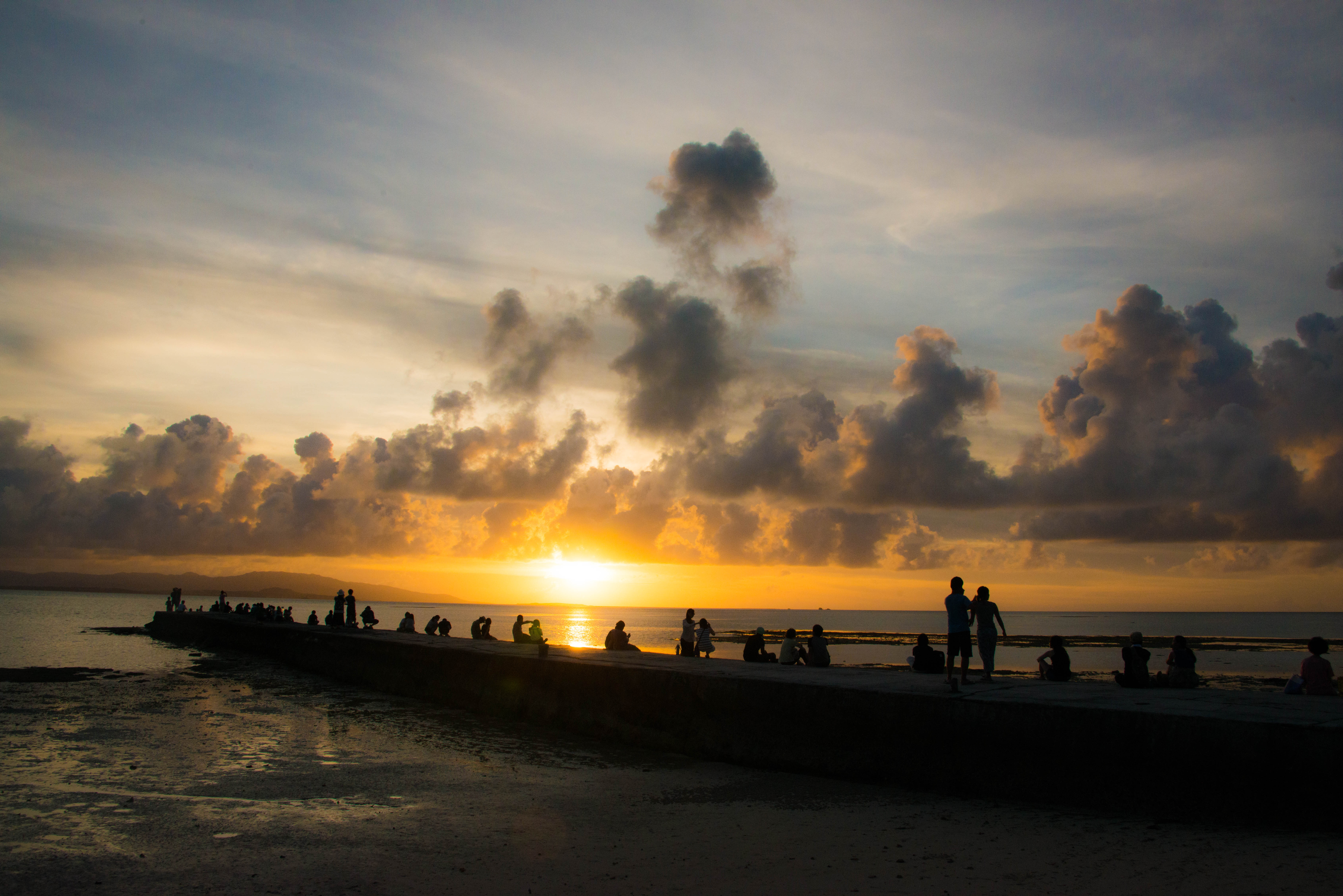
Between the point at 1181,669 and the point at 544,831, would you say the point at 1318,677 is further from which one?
the point at 544,831

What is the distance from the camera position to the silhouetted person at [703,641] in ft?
67.4

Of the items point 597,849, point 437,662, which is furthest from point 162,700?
point 597,849

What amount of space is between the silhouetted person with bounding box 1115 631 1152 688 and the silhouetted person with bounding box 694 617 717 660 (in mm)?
9360

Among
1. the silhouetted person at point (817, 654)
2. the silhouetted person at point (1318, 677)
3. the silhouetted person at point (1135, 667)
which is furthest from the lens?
the silhouetted person at point (817, 654)

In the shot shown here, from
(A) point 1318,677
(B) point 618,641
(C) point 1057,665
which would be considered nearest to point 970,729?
(A) point 1318,677

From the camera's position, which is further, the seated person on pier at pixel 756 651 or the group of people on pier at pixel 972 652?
the seated person on pier at pixel 756 651

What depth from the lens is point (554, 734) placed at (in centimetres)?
1519

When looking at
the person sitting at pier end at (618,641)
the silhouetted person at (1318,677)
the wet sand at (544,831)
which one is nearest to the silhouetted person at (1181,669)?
the silhouetted person at (1318,677)

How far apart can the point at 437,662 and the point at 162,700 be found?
597 centimetres

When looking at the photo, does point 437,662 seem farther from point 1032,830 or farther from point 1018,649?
point 1018,649

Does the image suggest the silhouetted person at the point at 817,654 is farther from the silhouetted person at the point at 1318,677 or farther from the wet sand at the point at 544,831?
the silhouetted person at the point at 1318,677

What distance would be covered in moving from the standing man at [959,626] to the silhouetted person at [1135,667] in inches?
130

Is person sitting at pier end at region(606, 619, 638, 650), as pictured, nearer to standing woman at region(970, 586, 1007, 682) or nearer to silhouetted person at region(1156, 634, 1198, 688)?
standing woman at region(970, 586, 1007, 682)

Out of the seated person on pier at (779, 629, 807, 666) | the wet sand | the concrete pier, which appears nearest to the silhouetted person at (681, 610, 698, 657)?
the concrete pier
